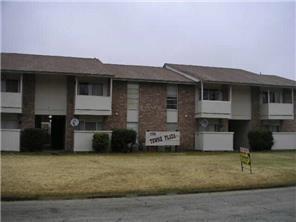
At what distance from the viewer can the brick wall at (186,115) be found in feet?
109

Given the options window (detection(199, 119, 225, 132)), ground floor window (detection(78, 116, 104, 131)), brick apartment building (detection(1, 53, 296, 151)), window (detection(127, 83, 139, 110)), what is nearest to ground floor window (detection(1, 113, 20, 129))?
brick apartment building (detection(1, 53, 296, 151))

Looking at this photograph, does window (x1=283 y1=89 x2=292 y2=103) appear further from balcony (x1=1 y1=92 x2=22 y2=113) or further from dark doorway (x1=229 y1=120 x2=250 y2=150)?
balcony (x1=1 y1=92 x2=22 y2=113)

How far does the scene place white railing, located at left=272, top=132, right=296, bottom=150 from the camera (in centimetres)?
3556

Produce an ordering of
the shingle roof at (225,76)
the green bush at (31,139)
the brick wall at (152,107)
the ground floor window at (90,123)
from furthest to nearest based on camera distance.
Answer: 1. the shingle roof at (225,76)
2. the brick wall at (152,107)
3. the ground floor window at (90,123)
4. the green bush at (31,139)

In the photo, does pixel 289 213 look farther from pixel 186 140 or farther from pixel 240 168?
pixel 186 140

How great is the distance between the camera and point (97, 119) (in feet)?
102

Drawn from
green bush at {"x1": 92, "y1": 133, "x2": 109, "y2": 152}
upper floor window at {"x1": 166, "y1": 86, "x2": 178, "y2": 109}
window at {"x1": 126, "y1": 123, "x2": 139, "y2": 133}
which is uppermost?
upper floor window at {"x1": 166, "y1": 86, "x2": 178, "y2": 109}

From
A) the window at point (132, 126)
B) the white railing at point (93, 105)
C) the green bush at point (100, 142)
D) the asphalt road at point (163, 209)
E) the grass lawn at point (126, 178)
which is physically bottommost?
the asphalt road at point (163, 209)

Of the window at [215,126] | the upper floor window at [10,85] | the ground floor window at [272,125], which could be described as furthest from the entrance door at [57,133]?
→ the ground floor window at [272,125]

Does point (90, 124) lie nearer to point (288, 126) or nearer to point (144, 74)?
point (144, 74)

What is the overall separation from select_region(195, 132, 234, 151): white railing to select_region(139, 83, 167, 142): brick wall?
2672mm

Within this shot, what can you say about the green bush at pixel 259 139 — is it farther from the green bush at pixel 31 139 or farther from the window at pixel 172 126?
the green bush at pixel 31 139

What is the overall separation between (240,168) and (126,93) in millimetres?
13149

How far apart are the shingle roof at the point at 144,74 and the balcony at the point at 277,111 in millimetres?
6784
